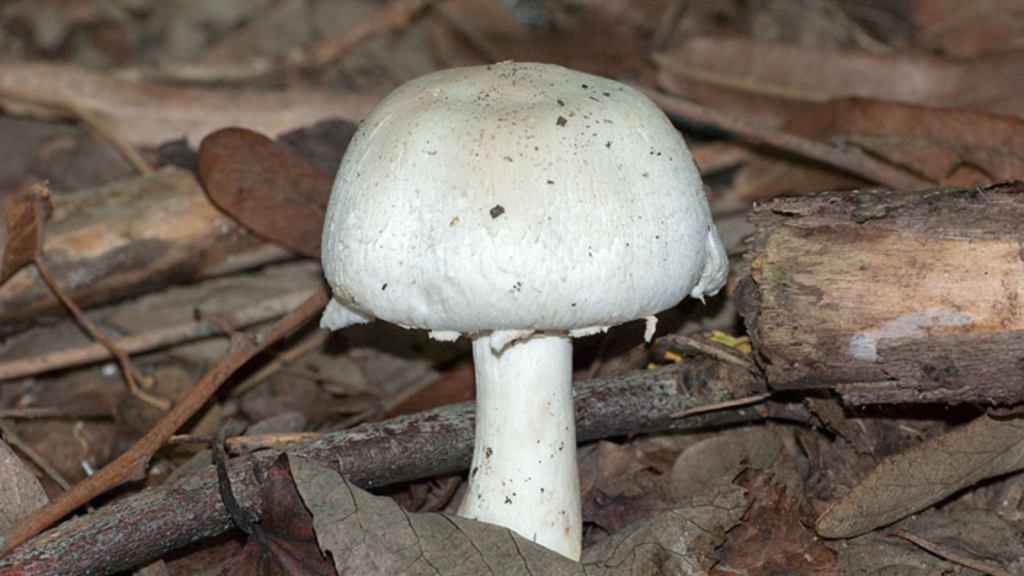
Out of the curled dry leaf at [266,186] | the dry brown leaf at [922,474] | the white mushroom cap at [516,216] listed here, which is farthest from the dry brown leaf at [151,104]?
the dry brown leaf at [922,474]

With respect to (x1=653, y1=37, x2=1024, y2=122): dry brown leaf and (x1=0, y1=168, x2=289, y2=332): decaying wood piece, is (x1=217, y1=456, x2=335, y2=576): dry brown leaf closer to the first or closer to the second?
(x1=0, y1=168, x2=289, y2=332): decaying wood piece

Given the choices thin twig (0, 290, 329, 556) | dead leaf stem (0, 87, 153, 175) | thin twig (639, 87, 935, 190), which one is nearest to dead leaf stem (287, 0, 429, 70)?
dead leaf stem (0, 87, 153, 175)

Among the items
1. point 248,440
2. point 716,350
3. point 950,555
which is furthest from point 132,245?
point 950,555

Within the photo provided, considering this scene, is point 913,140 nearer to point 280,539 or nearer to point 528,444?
point 528,444

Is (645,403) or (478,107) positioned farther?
(645,403)

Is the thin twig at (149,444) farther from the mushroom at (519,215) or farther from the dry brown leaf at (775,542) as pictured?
the dry brown leaf at (775,542)

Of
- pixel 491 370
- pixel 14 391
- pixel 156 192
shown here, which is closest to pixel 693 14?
pixel 156 192

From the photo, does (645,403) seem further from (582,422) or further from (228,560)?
(228,560)
